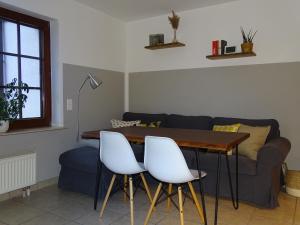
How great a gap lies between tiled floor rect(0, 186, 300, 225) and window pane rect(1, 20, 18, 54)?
1.77m

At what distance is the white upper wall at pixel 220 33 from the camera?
3549 millimetres

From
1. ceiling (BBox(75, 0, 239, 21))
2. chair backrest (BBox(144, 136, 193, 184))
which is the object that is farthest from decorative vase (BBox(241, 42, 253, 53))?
chair backrest (BBox(144, 136, 193, 184))

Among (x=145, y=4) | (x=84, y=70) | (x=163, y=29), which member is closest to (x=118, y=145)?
(x=84, y=70)

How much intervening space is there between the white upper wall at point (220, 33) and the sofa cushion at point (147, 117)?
0.81 metres

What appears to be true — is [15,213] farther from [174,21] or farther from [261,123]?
[174,21]

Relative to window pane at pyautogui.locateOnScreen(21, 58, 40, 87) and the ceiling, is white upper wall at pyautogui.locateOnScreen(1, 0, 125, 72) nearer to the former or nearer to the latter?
the ceiling

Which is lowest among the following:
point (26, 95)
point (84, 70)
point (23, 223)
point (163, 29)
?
point (23, 223)

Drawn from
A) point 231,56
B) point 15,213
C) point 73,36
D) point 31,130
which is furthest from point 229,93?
point 15,213

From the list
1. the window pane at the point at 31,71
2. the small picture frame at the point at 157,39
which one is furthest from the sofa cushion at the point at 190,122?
the window pane at the point at 31,71

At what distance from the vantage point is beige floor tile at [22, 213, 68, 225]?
2.52 m

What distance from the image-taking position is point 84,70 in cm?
402

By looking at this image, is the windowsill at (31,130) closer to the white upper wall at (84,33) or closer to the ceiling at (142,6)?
the white upper wall at (84,33)

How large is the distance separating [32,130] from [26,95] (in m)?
0.44

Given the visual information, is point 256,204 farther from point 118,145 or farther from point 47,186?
point 47,186
